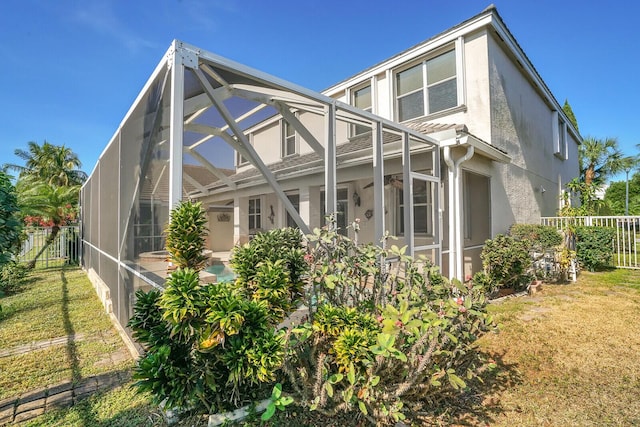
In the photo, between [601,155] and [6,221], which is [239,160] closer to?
[6,221]

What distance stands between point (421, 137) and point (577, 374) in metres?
4.63

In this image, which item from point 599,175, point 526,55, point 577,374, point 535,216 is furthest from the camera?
point 599,175

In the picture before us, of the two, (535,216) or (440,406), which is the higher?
(535,216)

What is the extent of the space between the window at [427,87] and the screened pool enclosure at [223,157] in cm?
229

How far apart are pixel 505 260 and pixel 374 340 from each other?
19.2 ft

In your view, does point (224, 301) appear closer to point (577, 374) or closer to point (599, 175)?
point (577, 374)

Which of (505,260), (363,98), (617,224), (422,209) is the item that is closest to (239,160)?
(422,209)

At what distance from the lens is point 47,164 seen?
30844 millimetres

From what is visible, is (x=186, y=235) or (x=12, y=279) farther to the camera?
(x=12, y=279)

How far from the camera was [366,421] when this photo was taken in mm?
2439

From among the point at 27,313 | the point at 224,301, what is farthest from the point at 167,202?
the point at 27,313

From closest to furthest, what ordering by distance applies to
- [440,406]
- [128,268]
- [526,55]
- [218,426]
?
[218,426]
[440,406]
[128,268]
[526,55]

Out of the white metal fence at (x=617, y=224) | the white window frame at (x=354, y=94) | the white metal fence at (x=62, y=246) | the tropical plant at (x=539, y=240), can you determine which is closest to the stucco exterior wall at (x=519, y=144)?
the tropical plant at (x=539, y=240)

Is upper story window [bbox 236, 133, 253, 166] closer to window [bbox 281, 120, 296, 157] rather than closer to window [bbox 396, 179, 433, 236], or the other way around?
window [bbox 281, 120, 296, 157]
